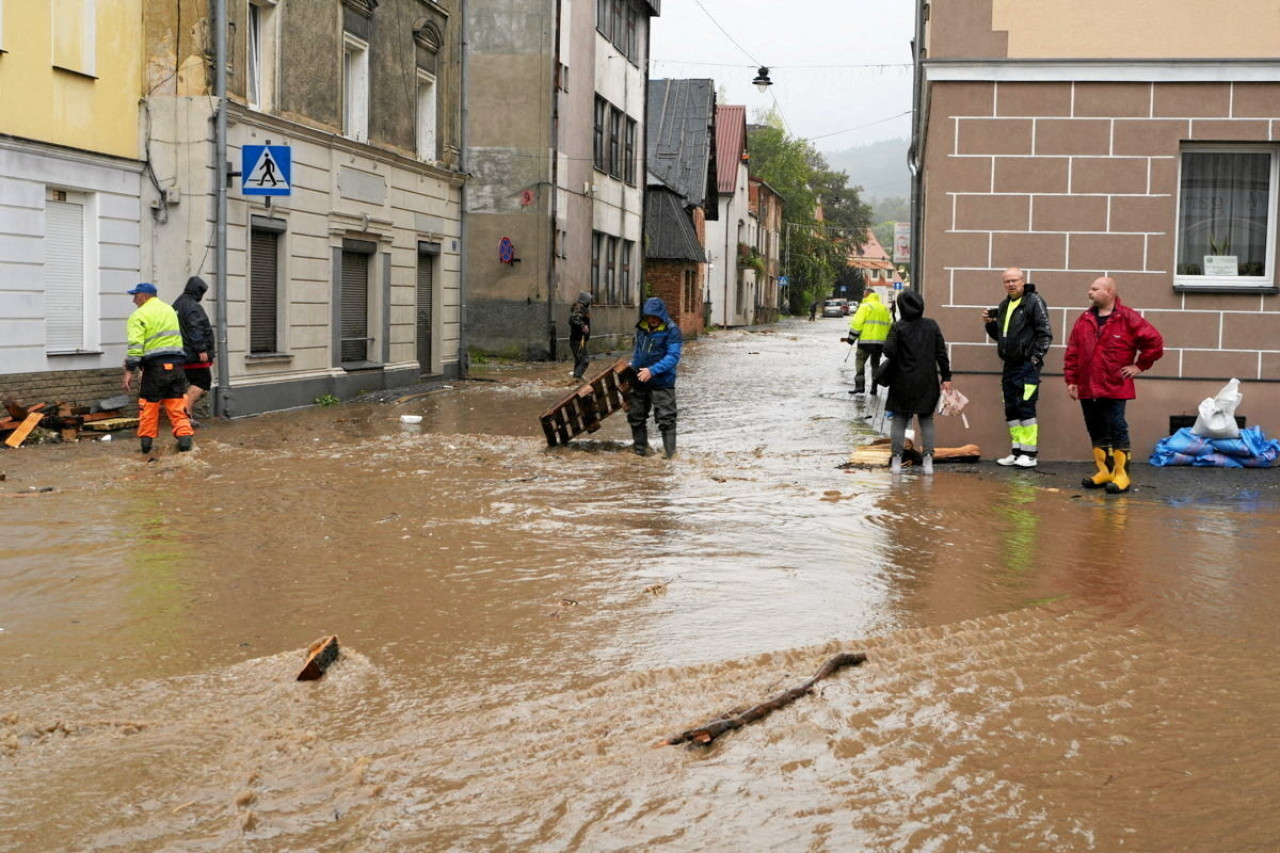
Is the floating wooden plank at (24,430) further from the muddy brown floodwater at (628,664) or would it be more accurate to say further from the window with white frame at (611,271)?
the window with white frame at (611,271)

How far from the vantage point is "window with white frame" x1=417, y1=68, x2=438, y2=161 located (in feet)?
80.6

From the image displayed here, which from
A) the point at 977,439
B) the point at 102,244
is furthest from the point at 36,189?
the point at 977,439

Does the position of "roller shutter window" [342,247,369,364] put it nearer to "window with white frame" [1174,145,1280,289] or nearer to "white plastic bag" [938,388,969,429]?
"white plastic bag" [938,388,969,429]

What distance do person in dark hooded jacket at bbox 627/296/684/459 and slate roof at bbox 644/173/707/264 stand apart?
118 ft

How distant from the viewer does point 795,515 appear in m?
10.1

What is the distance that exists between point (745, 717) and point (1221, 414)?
31.4ft

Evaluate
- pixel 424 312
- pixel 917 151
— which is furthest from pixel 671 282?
pixel 917 151

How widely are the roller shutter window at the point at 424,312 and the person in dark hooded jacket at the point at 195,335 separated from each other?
8929mm

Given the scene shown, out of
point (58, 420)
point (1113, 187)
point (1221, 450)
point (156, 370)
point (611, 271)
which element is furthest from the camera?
point (611, 271)

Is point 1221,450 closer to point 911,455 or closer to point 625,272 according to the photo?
point 911,455

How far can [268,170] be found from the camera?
16.8m

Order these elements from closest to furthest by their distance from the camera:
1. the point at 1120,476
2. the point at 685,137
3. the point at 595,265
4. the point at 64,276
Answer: the point at 1120,476 < the point at 64,276 < the point at 595,265 < the point at 685,137

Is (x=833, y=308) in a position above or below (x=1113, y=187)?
above

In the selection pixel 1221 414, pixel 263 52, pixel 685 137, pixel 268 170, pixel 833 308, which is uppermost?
pixel 685 137
